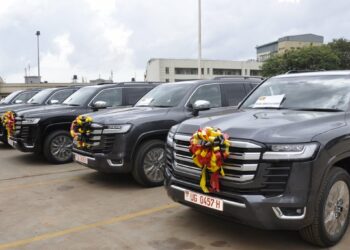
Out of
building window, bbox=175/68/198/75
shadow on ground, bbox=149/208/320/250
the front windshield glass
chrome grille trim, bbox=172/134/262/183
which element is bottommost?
shadow on ground, bbox=149/208/320/250

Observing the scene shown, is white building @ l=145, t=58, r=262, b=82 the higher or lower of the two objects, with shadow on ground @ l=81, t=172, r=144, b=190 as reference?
higher

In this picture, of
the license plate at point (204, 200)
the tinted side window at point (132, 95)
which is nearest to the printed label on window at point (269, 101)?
the license plate at point (204, 200)

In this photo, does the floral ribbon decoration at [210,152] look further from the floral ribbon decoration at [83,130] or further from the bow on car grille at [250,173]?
the floral ribbon decoration at [83,130]

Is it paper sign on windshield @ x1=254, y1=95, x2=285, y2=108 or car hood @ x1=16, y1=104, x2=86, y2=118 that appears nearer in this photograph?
paper sign on windshield @ x1=254, y1=95, x2=285, y2=108

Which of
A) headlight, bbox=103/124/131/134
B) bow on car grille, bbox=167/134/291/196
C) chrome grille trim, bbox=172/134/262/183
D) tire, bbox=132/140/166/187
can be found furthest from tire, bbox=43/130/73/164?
bow on car grille, bbox=167/134/291/196

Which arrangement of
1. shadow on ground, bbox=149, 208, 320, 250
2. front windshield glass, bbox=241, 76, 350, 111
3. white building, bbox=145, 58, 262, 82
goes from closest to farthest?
shadow on ground, bbox=149, 208, 320, 250, front windshield glass, bbox=241, 76, 350, 111, white building, bbox=145, 58, 262, 82

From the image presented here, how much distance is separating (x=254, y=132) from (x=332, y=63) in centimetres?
4553

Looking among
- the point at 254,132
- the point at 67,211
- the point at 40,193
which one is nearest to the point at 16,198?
the point at 40,193

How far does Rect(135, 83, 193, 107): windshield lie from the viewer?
7469mm

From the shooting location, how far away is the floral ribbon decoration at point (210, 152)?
394 centimetres

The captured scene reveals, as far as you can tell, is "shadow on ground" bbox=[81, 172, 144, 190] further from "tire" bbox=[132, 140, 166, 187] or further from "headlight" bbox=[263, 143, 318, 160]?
"headlight" bbox=[263, 143, 318, 160]

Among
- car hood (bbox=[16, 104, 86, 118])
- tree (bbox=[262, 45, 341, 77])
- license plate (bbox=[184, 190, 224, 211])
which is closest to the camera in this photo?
license plate (bbox=[184, 190, 224, 211])

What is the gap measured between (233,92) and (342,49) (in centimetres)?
4791

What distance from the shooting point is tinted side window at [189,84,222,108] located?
7.46 meters
